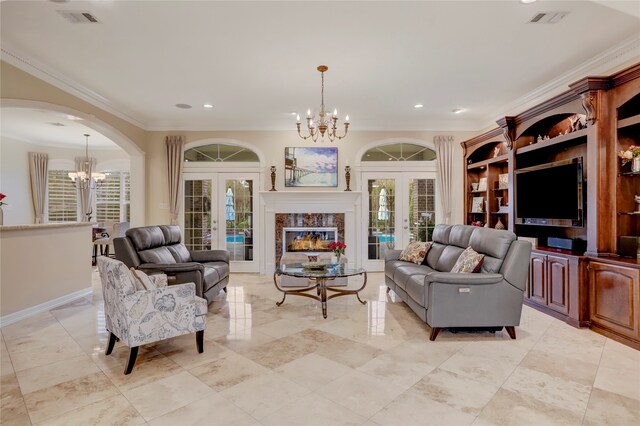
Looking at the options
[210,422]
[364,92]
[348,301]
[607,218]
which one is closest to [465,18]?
[364,92]

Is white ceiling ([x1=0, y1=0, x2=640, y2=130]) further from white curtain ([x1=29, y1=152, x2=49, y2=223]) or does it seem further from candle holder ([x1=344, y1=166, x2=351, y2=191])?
white curtain ([x1=29, y1=152, x2=49, y2=223])

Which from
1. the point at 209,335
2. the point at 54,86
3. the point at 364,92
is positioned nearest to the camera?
the point at 209,335

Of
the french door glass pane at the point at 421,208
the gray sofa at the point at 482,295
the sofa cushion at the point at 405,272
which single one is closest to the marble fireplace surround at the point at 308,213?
the french door glass pane at the point at 421,208

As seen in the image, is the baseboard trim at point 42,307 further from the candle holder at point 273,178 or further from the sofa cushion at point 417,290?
the sofa cushion at point 417,290

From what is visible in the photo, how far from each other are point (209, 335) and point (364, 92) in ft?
12.5

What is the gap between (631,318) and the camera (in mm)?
2992

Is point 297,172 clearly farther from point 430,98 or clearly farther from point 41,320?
point 41,320

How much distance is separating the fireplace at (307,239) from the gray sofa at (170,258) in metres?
1.80

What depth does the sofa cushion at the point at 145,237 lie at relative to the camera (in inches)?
155

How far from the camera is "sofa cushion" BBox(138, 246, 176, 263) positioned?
3.90 meters

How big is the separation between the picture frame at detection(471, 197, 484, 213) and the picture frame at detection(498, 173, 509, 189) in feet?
1.77

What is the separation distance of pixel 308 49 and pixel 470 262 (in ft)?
9.31

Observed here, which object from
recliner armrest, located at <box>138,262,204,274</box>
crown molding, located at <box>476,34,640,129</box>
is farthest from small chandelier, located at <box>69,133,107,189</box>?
crown molding, located at <box>476,34,640,129</box>

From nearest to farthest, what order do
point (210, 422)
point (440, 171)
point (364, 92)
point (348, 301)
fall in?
point (210, 422)
point (348, 301)
point (364, 92)
point (440, 171)
